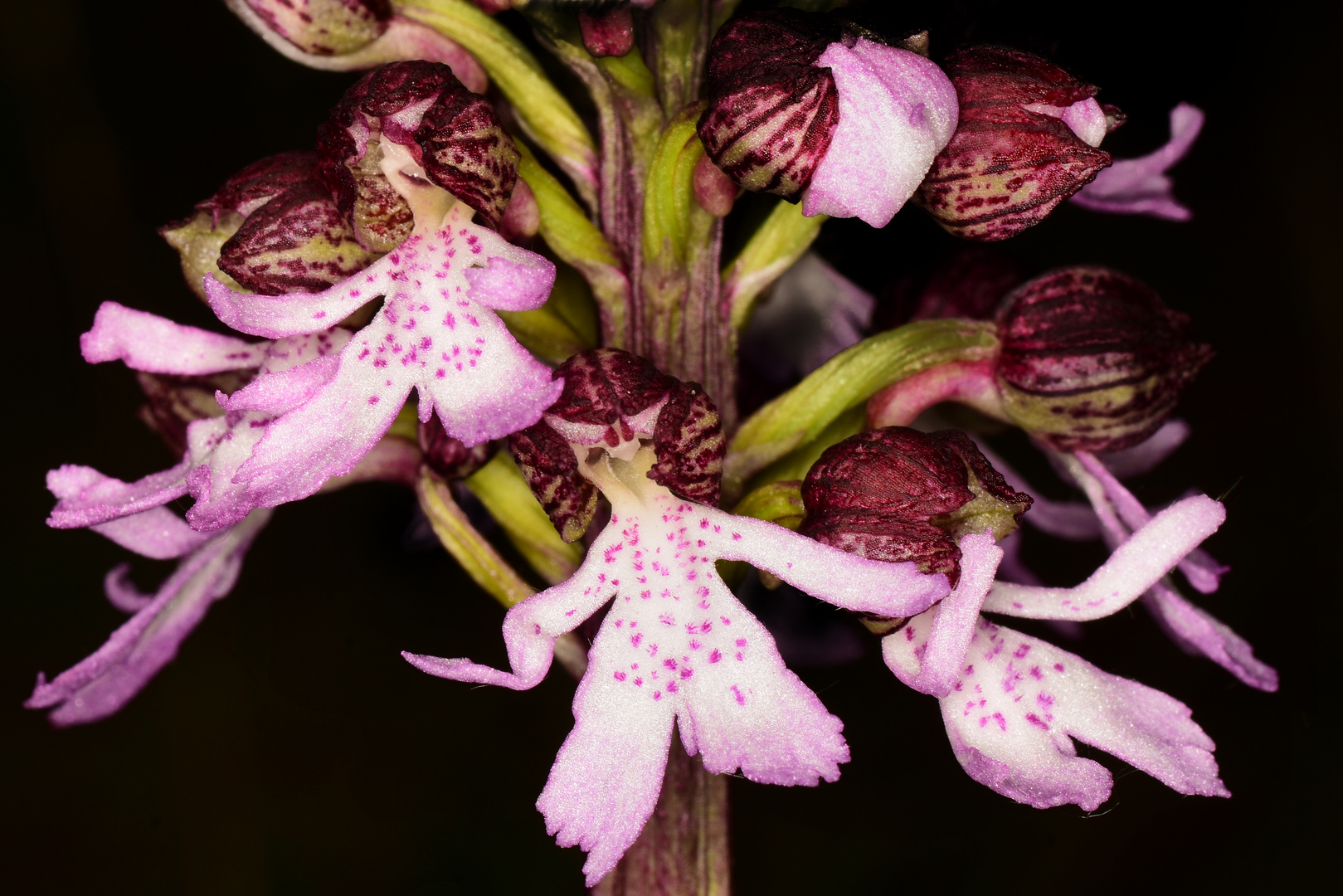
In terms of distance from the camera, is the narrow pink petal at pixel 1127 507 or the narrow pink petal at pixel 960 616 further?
the narrow pink petal at pixel 1127 507

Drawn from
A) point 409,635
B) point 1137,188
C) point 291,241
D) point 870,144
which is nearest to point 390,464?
point 291,241

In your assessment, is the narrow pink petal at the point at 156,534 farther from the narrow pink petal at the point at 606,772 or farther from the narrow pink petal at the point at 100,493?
the narrow pink petal at the point at 606,772

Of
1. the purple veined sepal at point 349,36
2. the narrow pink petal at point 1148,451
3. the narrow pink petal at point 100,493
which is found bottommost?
the narrow pink petal at point 1148,451

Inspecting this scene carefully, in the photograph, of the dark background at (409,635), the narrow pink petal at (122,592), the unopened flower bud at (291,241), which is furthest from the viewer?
the dark background at (409,635)

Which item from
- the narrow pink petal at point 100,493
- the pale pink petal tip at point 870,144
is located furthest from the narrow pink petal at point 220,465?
the pale pink petal tip at point 870,144

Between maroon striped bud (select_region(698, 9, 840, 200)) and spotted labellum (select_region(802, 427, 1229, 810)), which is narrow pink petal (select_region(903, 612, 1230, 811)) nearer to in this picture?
spotted labellum (select_region(802, 427, 1229, 810))

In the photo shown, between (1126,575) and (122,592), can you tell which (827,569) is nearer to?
(1126,575)
